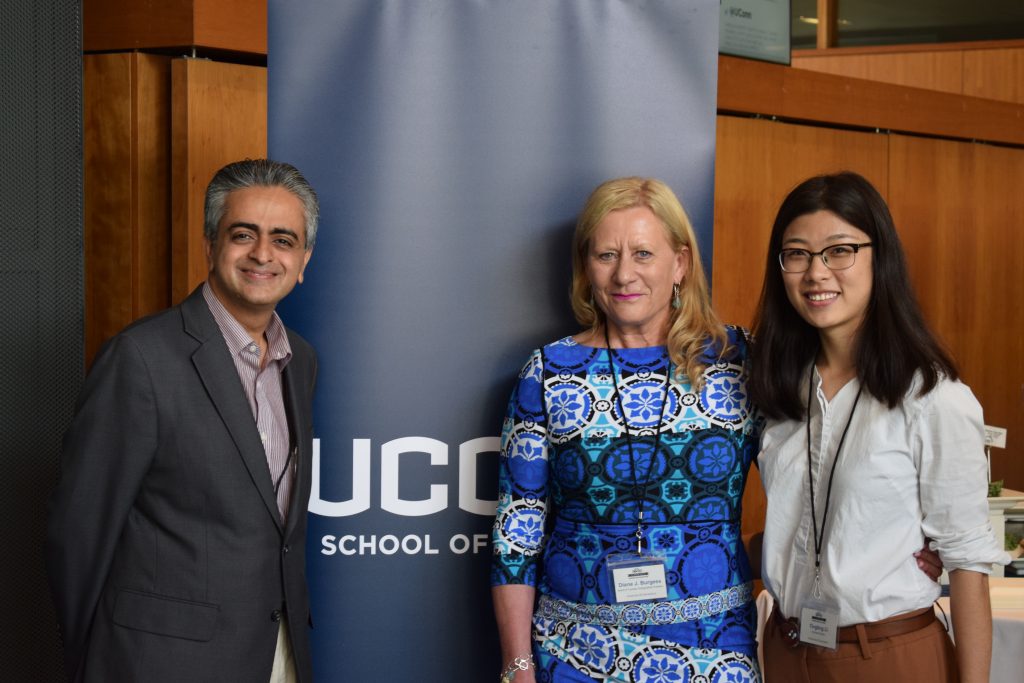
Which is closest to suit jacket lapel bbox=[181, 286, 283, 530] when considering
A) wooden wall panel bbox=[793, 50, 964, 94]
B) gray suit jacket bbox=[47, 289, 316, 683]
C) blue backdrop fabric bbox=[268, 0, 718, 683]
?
gray suit jacket bbox=[47, 289, 316, 683]

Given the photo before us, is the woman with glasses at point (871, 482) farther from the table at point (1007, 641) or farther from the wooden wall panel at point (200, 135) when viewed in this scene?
the wooden wall panel at point (200, 135)

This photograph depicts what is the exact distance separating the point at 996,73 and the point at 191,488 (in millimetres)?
6720

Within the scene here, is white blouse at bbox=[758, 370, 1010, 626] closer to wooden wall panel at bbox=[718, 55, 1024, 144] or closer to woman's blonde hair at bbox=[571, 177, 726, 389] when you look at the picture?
woman's blonde hair at bbox=[571, 177, 726, 389]

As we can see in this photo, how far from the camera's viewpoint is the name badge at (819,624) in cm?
173

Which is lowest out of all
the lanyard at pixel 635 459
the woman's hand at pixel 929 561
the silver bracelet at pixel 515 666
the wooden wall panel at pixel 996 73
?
the silver bracelet at pixel 515 666

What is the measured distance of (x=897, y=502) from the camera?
173 centimetres

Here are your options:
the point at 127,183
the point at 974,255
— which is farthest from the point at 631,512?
the point at 974,255

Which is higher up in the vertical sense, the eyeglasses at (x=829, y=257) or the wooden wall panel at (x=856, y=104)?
the wooden wall panel at (x=856, y=104)

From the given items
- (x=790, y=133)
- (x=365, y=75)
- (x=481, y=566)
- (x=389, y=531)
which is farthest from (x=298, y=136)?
(x=790, y=133)

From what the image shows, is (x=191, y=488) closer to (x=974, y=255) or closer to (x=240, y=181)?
(x=240, y=181)

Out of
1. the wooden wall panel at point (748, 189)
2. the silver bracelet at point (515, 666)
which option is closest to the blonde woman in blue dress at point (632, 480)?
the silver bracelet at point (515, 666)

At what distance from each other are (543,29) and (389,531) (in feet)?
3.89

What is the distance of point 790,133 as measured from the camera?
459 cm

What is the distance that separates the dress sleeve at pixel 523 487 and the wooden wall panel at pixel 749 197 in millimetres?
2493
